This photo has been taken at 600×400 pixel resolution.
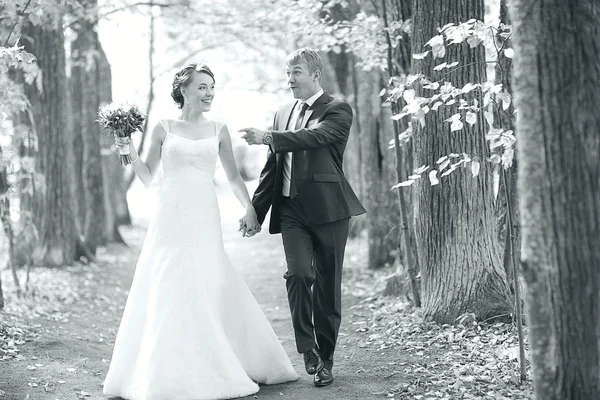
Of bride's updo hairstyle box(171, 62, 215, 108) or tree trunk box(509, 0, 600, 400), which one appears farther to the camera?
bride's updo hairstyle box(171, 62, 215, 108)

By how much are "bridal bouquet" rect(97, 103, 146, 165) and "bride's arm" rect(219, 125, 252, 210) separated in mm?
674

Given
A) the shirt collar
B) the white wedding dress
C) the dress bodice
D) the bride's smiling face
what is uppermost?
the bride's smiling face

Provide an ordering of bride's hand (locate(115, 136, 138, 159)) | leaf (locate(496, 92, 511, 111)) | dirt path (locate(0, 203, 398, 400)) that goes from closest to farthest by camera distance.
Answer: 1. leaf (locate(496, 92, 511, 111))
2. dirt path (locate(0, 203, 398, 400))
3. bride's hand (locate(115, 136, 138, 159))

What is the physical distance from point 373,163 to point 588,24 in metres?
7.89

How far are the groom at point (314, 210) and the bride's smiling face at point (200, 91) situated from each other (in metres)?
0.63

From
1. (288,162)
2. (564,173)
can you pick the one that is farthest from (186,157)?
(564,173)

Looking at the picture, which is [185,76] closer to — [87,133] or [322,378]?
[322,378]

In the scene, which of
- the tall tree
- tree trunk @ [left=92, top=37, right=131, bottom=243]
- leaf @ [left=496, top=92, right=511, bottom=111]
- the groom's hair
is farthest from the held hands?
tree trunk @ [left=92, top=37, right=131, bottom=243]

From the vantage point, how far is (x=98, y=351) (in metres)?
7.42

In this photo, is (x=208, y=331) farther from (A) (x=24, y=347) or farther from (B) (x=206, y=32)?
(B) (x=206, y=32)

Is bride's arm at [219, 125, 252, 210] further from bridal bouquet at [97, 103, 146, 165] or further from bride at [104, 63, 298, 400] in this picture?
bridal bouquet at [97, 103, 146, 165]

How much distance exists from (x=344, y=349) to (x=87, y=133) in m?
10.3

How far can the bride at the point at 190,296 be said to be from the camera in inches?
205

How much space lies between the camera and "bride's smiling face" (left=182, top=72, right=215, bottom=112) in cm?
581
